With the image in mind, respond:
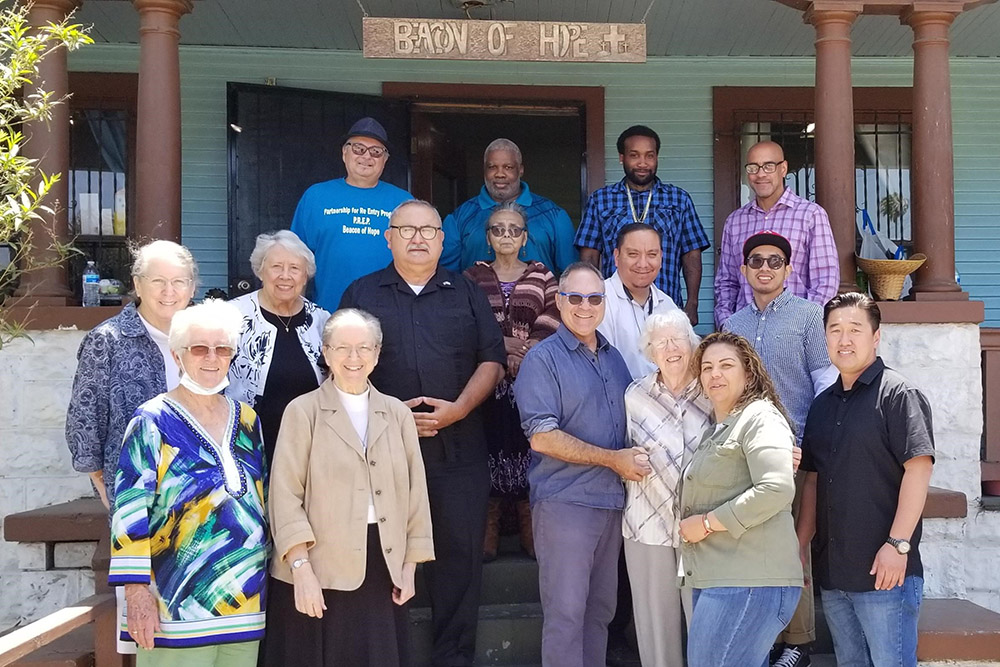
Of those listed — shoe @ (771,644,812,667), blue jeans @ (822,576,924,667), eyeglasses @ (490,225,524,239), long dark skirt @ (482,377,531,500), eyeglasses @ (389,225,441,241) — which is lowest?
shoe @ (771,644,812,667)

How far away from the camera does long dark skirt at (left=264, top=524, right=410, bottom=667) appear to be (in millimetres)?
3084

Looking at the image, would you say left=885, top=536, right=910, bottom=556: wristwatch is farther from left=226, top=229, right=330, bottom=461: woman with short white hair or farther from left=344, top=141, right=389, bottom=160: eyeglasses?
left=344, top=141, right=389, bottom=160: eyeglasses

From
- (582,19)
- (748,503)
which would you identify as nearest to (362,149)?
(582,19)

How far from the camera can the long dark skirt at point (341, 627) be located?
308 cm

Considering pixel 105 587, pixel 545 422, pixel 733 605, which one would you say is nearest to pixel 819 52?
pixel 545 422

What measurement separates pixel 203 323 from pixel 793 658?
2.55 m

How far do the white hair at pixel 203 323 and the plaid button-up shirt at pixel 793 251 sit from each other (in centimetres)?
260

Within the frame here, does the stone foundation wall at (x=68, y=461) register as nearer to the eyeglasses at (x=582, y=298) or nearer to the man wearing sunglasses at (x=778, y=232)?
the man wearing sunglasses at (x=778, y=232)

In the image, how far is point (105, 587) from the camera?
346 cm

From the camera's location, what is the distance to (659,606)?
3.40 meters

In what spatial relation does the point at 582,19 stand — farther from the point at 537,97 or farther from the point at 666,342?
the point at 666,342

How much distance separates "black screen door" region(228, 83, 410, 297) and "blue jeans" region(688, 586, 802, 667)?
426 cm

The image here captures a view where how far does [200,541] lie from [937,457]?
414cm

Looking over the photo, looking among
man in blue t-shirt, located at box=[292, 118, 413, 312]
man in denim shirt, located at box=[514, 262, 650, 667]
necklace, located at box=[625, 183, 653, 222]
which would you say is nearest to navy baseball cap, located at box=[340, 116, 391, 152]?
man in blue t-shirt, located at box=[292, 118, 413, 312]
